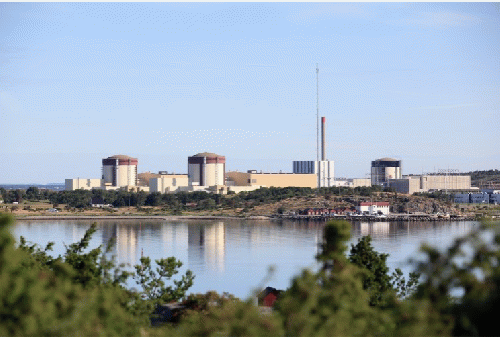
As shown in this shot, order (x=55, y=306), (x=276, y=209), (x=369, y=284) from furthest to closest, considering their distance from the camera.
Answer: (x=276, y=209) < (x=369, y=284) < (x=55, y=306)

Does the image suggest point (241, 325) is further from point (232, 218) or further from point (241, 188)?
point (241, 188)

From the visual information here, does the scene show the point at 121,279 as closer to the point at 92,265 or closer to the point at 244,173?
the point at 92,265

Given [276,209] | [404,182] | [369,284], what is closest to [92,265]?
[369,284]

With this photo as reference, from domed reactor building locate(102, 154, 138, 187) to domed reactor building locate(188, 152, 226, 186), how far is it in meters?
5.27

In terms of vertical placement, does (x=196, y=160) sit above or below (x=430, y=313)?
above

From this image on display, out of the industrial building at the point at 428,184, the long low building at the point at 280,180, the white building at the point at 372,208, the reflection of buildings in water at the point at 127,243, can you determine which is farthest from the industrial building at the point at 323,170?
the reflection of buildings in water at the point at 127,243

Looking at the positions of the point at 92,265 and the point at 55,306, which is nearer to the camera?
the point at 55,306

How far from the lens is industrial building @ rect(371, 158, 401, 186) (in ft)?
266

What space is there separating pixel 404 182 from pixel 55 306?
7155 centimetres

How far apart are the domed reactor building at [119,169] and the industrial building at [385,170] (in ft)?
80.1

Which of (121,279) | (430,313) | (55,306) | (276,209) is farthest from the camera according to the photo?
(276,209)

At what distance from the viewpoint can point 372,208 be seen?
57969mm

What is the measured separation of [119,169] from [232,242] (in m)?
38.0

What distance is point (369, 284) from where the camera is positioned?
11.3 meters
